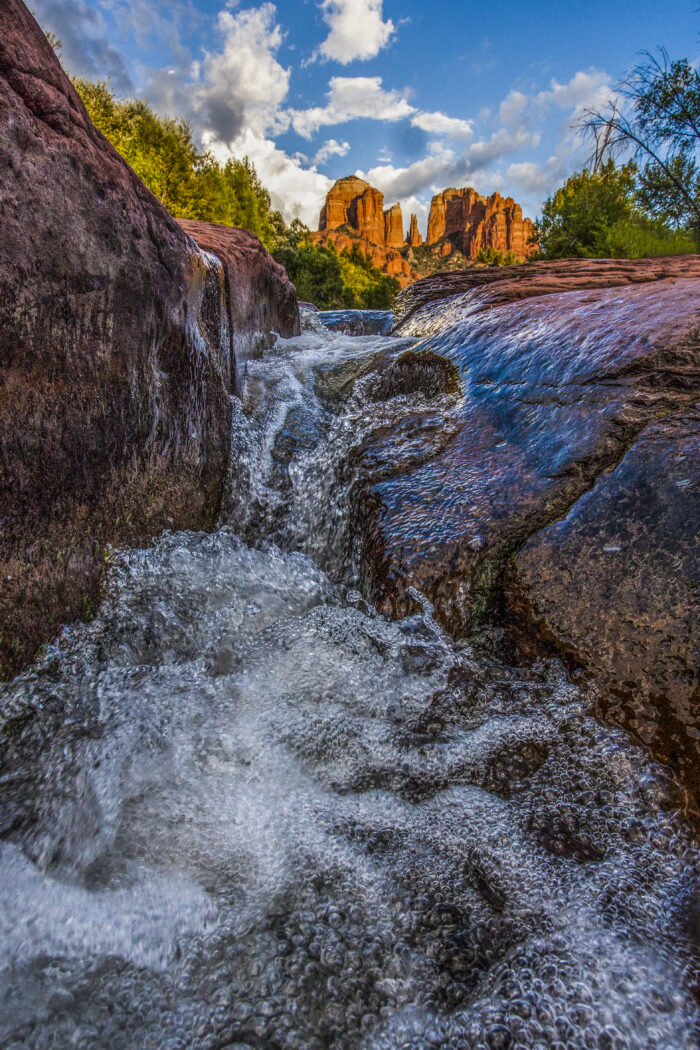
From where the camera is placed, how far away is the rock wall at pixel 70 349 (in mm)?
1747

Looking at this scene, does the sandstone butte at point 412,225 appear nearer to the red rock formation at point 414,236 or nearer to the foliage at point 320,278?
the red rock formation at point 414,236

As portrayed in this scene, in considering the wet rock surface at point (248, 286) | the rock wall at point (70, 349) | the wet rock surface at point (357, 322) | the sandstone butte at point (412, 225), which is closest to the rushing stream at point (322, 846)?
the rock wall at point (70, 349)

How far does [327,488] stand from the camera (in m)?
3.02

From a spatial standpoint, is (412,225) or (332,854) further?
(412,225)

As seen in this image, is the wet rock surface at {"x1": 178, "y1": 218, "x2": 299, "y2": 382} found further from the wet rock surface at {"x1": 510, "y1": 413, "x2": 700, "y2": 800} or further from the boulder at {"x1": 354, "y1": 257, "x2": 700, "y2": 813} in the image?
the wet rock surface at {"x1": 510, "y1": 413, "x2": 700, "y2": 800}

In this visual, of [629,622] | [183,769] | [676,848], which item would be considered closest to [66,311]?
[183,769]

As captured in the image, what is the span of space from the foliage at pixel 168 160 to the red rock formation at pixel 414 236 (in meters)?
93.6

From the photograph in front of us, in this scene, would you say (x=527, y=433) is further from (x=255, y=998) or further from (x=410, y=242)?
(x=410, y=242)

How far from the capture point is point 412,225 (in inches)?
4277

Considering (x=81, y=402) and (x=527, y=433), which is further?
(x=527, y=433)

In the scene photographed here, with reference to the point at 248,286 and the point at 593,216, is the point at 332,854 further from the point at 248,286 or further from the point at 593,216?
the point at 593,216

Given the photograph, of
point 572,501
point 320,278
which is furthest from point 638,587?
point 320,278

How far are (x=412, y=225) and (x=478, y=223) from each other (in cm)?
2012

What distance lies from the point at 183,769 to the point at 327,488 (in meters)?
1.81
